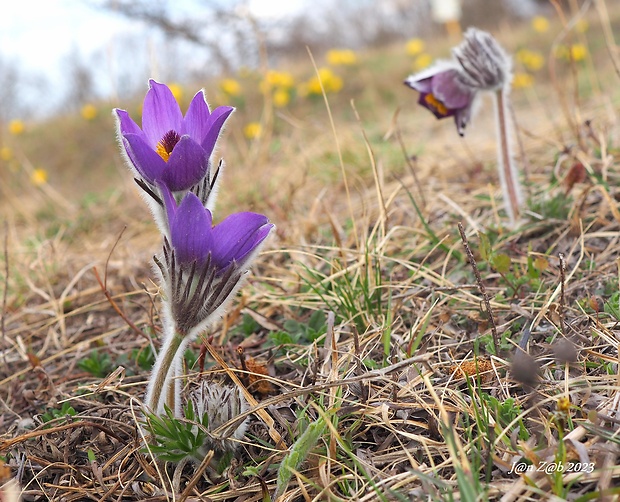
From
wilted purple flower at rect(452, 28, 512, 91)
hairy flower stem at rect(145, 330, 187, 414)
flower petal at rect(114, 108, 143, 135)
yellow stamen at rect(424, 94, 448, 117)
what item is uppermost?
wilted purple flower at rect(452, 28, 512, 91)

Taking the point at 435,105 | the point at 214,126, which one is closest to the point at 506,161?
the point at 435,105

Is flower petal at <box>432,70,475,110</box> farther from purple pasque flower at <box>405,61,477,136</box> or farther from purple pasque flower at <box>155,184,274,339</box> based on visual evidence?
purple pasque flower at <box>155,184,274,339</box>

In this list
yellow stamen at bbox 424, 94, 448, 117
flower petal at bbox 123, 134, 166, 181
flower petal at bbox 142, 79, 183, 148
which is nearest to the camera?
flower petal at bbox 123, 134, 166, 181

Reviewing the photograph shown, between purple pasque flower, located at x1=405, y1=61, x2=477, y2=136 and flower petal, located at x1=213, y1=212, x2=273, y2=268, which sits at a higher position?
purple pasque flower, located at x1=405, y1=61, x2=477, y2=136

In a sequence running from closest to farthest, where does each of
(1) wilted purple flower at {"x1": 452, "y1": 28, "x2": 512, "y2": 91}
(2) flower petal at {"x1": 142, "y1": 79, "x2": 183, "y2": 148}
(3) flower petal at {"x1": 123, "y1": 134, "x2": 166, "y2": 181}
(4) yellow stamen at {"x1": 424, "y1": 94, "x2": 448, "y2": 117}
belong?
(3) flower petal at {"x1": 123, "y1": 134, "x2": 166, "y2": 181}
(2) flower petal at {"x1": 142, "y1": 79, "x2": 183, "y2": 148}
(1) wilted purple flower at {"x1": 452, "y1": 28, "x2": 512, "y2": 91}
(4) yellow stamen at {"x1": 424, "y1": 94, "x2": 448, "y2": 117}

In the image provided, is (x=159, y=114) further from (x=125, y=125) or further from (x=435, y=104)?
(x=435, y=104)

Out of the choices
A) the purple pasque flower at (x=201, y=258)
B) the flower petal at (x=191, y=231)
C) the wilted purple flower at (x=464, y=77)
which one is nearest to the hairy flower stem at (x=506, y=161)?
the wilted purple flower at (x=464, y=77)

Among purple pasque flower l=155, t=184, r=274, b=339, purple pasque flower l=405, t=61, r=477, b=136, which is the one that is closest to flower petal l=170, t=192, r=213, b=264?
purple pasque flower l=155, t=184, r=274, b=339
